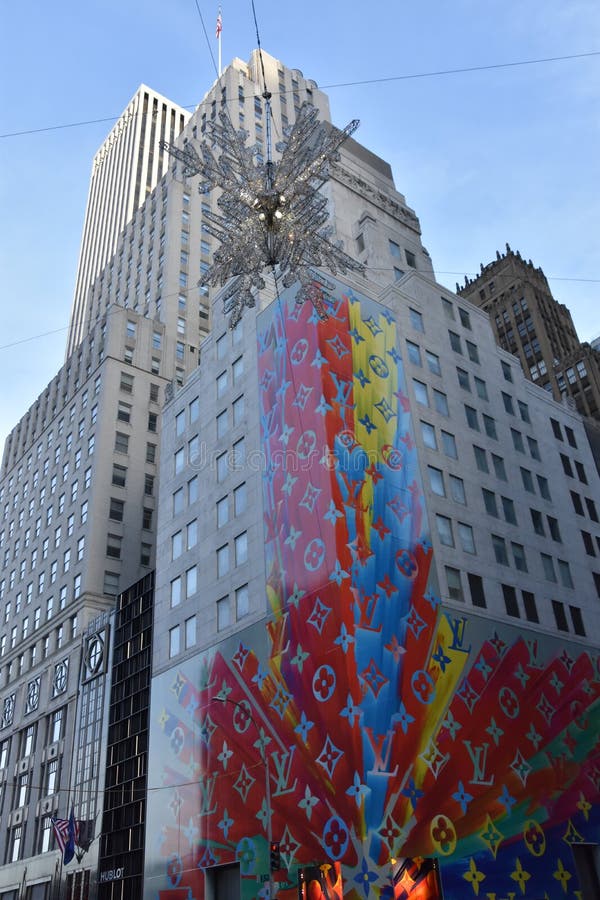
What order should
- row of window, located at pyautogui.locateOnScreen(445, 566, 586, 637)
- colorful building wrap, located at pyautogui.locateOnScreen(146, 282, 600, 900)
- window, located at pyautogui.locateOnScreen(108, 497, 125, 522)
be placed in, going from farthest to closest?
window, located at pyautogui.locateOnScreen(108, 497, 125, 522) → row of window, located at pyautogui.locateOnScreen(445, 566, 586, 637) → colorful building wrap, located at pyautogui.locateOnScreen(146, 282, 600, 900)

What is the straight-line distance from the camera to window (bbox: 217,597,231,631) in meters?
50.9

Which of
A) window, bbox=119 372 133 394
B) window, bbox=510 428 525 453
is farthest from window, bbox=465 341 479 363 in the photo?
window, bbox=119 372 133 394

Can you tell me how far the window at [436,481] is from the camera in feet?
169

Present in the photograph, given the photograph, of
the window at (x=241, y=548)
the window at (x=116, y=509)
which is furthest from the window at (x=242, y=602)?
the window at (x=116, y=509)

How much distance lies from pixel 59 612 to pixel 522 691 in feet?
150

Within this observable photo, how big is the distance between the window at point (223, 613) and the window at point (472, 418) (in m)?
20.8

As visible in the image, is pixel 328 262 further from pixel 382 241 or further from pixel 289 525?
pixel 382 241

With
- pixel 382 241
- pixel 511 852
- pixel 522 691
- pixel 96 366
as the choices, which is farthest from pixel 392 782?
pixel 96 366

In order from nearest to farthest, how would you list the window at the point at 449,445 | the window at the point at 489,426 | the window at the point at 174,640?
the window at the point at 449,445
the window at the point at 174,640
the window at the point at 489,426

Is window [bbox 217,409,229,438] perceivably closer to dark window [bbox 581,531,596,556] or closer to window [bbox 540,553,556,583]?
window [bbox 540,553,556,583]

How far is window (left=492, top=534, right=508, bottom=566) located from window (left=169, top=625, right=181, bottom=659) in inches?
855

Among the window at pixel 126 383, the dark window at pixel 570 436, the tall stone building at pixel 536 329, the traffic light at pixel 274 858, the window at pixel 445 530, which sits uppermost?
the tall stone building at pixel 536 329

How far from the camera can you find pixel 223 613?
51.7 m

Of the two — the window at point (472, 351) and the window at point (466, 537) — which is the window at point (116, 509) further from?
the window at point (466, 537)
